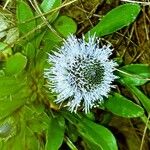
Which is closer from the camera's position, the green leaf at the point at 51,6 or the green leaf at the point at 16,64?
the green leaf at the point at 16,64

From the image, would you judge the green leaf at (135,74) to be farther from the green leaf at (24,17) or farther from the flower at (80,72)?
the green leaf at (24,17)

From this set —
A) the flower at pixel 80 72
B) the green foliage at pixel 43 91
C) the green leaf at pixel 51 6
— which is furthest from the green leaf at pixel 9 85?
the green leaf at pixel 51 6

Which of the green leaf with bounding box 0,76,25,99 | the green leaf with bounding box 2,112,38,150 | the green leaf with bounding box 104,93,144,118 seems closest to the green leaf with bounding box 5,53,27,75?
the green leaf with bounding box 0,76,25,99

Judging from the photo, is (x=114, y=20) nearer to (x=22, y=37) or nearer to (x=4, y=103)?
(x=22, y=37)

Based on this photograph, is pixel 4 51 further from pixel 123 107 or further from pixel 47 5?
pixel 123 107

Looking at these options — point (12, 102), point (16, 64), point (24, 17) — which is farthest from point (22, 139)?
point (24, 17)

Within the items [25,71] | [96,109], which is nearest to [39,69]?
[25,71]
